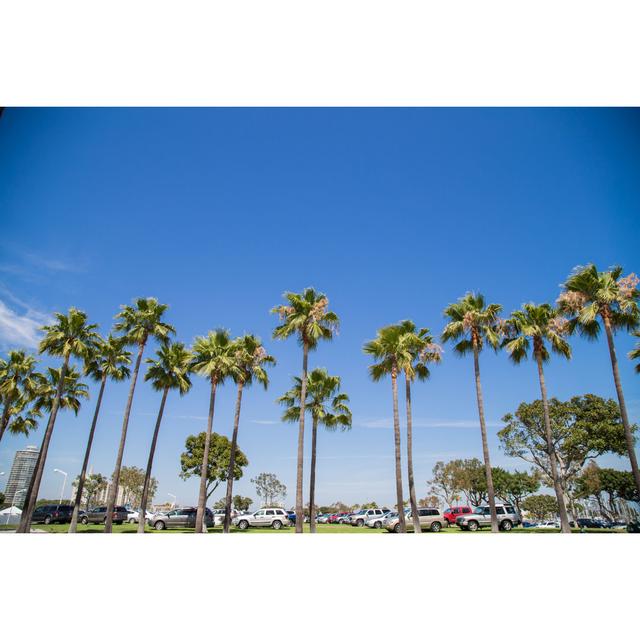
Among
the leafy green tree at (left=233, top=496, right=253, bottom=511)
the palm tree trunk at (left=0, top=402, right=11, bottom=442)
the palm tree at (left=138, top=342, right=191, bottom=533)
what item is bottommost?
the leafy green tree at (left=233, top=496, right=253, bottom=511)

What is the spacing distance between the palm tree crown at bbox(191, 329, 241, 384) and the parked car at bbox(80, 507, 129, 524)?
42.4 feet

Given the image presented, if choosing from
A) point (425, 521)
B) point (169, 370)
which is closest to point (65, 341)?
point (169, 370)

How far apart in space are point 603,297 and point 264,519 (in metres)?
23.5

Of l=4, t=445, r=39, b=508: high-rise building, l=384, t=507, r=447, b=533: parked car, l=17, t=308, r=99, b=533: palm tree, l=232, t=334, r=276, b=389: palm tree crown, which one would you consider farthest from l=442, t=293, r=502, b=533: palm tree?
l=4, t=445, r=39, b=508: high-rise building

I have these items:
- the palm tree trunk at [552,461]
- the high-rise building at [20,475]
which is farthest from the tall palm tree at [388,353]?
the high-rise building at [20,475]

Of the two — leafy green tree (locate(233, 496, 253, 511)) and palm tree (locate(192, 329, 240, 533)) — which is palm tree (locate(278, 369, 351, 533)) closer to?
palm tree (locate(192, 329, 240, 533))

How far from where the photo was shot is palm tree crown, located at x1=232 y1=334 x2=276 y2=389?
22.4m

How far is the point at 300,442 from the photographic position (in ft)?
61.4

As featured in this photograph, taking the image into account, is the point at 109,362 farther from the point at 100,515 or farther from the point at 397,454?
the point at 397,454

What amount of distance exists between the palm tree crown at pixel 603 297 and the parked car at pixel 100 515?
2926 cm

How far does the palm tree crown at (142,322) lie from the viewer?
874 inches

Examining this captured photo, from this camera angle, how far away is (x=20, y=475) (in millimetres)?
37438

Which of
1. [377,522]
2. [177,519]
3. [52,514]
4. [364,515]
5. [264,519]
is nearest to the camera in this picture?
[177,519]

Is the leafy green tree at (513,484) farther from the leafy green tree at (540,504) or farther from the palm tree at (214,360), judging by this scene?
the palm tree at (214,360)
